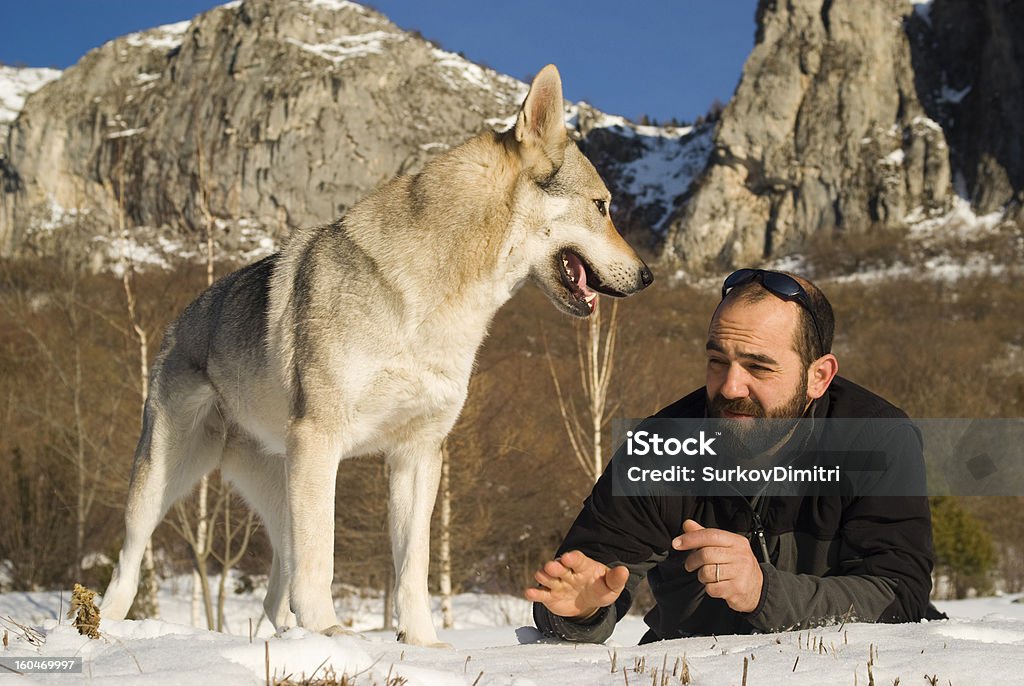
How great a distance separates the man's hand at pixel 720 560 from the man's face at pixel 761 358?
79 cm

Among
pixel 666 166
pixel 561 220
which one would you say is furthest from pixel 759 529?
pixel 666 166

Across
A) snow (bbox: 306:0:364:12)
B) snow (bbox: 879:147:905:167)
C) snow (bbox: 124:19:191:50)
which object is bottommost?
snow (bbox: 879:147:905:167)

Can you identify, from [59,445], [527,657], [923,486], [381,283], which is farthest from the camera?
[59,445]

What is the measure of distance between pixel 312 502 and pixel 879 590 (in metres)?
2.21

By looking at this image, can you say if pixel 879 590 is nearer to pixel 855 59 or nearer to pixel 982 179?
pixel 982 179

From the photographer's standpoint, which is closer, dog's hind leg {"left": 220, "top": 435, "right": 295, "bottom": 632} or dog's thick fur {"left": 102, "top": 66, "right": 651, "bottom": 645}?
dog's thick fur {"left": 102, "top": 66, "right": 651, "bottom": 645}

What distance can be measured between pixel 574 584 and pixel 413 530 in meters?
1.10

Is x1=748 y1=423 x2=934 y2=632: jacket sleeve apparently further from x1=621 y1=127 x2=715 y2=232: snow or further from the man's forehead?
x1=621 y1=127 x2=715 y2=232: snow

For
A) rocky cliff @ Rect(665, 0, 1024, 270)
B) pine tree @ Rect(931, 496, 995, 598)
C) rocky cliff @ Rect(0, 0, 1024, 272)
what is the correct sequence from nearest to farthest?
1. pine tree @ Rect(931, 496, 995, 598)
2. rocky cliff @ Rect(665, 0, 1024, 270)
3. rocky cliff @ Rect(0, 0, 1024, 272)

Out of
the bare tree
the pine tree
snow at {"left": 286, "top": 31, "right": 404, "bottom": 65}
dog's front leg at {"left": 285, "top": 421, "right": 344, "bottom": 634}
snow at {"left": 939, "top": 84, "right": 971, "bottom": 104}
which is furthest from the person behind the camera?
snow at {"left": 286, "top": 31, "right": 404, "bottom": 65}

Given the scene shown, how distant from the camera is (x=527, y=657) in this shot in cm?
270

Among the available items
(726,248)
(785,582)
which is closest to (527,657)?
(785,582)

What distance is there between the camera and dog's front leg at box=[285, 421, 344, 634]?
3414mm
